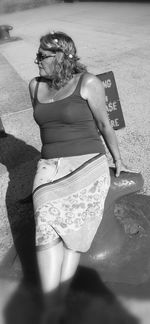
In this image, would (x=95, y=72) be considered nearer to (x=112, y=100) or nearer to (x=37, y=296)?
(x=112, y=100)

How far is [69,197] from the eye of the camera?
250 centimetres

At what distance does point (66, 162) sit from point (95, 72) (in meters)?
5.81

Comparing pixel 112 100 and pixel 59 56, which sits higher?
pixel 59 56

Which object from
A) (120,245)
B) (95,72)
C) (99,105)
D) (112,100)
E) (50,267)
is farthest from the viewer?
(95,72)

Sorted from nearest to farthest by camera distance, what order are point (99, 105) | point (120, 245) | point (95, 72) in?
point (99, 105)
point (120, 245)
point (95, 72)

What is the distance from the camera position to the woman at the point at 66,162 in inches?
96.7

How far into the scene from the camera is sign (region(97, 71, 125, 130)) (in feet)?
12.5

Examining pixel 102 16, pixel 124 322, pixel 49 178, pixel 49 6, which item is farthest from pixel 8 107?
pixel 49 6

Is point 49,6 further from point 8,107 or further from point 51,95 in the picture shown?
point 51,95

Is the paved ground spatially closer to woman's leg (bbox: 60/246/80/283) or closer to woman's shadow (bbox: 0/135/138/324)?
woman's shadow (bbox: 0/135/138/324)

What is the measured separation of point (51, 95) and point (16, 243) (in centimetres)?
131

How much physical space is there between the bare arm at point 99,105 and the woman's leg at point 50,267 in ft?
2.63

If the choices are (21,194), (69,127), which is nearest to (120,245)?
(69,127)

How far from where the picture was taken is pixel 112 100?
12.8 feet
